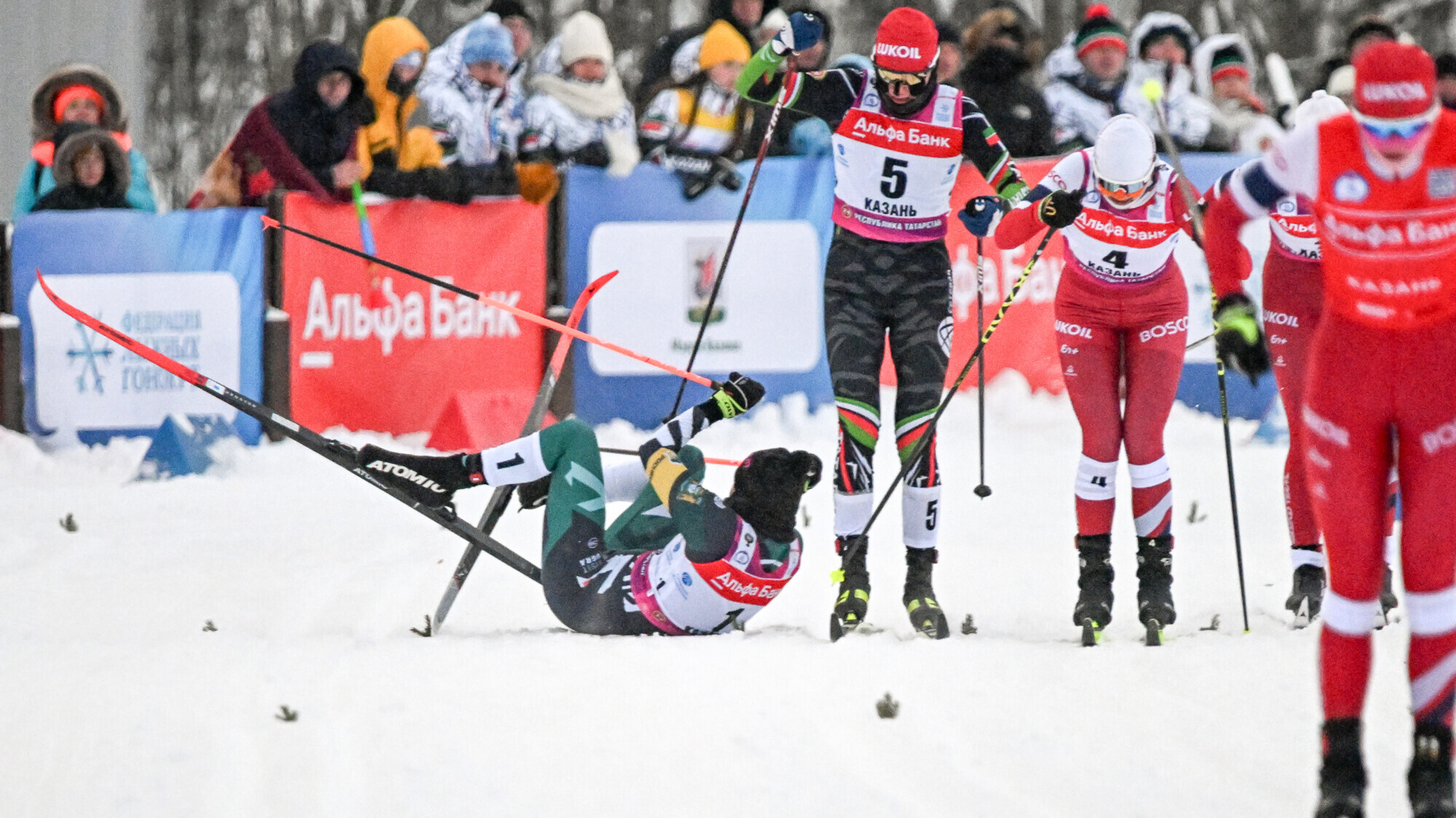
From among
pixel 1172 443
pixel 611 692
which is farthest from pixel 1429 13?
pixel 611 692

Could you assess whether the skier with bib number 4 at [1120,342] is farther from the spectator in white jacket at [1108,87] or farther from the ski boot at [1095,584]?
the spectator in white jacket at [1108,87]

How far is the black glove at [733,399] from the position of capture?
Answer: 620 cm

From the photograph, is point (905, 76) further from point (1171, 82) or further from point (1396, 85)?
point (1171, 82)

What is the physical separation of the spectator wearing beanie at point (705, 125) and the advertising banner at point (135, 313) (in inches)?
103

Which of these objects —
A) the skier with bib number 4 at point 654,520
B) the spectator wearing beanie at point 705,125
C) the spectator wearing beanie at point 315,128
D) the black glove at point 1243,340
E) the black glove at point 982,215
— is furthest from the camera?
the spectator wearing beanie at point 705,125

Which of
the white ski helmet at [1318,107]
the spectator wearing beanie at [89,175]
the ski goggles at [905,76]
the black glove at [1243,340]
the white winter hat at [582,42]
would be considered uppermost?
the white winter hat at [582,42]

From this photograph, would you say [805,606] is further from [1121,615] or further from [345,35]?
[345,35]

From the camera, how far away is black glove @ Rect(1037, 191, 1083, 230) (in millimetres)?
5969

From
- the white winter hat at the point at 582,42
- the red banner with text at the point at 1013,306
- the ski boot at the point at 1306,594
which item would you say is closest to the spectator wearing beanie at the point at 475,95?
the white winter hat at the point at 582,42

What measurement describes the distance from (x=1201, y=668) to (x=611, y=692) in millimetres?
1864

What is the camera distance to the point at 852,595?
6129 millimetres

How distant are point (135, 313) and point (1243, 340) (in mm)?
7603

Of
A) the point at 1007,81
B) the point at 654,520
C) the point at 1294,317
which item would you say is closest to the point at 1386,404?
the point at 1294,317

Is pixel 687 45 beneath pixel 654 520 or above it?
above
